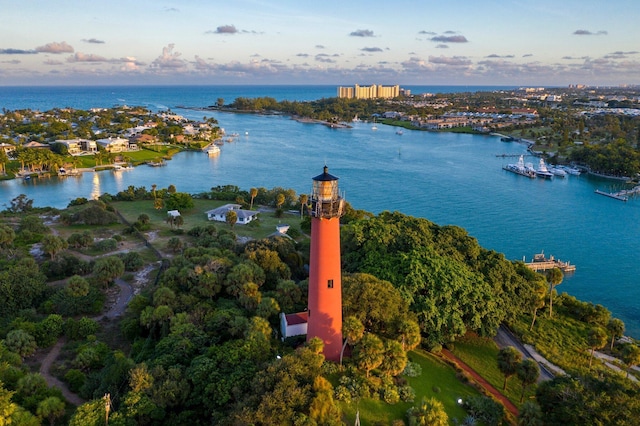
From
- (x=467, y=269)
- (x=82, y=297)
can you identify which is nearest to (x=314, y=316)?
(x=467, y=269)

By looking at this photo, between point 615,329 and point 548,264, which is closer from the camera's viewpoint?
point 615,329

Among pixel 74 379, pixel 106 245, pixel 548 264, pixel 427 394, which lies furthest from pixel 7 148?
pixel 427 394

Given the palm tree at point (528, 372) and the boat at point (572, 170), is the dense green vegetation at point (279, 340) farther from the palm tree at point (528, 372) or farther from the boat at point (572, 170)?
the boat at point (572, 170)

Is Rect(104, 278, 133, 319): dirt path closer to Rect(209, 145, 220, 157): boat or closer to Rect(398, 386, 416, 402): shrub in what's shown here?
Rect(398, 386, 416, 402): shrub

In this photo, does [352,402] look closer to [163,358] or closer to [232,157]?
[163,358]

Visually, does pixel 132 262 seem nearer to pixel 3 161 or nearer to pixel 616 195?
pixel 3 161

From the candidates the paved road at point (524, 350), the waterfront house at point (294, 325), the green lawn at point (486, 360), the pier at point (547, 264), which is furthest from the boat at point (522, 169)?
the waterfront house at point (294, 325)
